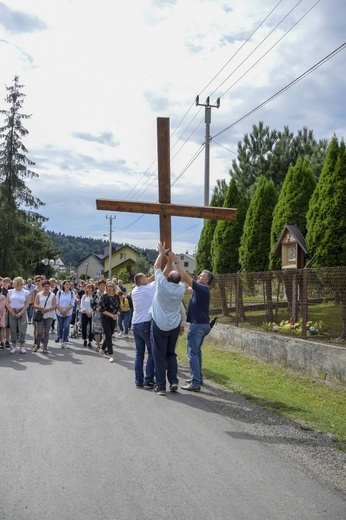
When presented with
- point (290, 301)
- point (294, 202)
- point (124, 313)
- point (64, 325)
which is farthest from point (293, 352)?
point (294, 202)

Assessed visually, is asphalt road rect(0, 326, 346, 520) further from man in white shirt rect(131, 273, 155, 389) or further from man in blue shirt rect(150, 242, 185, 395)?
man in white shirt rect(131, 273, 155, 389)

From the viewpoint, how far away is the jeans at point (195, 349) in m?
9.16

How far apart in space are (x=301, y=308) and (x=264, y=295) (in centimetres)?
301

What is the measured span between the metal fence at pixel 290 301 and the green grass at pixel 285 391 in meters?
1.10

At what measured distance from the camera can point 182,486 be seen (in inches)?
178

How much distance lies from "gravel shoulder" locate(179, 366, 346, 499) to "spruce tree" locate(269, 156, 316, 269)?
12075 mm

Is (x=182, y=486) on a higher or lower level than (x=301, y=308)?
lower

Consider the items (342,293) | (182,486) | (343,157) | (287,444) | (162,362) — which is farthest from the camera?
(343,157)

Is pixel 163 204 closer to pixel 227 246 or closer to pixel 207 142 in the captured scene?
pixel 227 246

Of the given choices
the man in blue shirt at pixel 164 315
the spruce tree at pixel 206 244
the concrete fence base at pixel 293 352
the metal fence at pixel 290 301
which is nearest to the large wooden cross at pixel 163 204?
the man in blue shirt at pixel 164 315

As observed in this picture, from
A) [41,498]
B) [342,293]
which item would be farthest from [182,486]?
[342,293]

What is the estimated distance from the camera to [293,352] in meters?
11.4

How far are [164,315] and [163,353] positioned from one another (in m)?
0.62

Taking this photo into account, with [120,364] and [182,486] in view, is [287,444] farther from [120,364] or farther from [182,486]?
[120,364]
